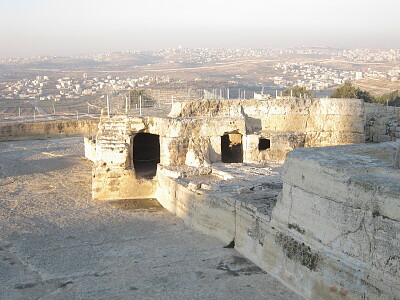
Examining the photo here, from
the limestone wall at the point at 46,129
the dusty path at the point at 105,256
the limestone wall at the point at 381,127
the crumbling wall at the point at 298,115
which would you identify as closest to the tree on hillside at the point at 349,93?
the limestone wall at the point at 381,127

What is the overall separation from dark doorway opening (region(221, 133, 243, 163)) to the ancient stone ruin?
3 centimetres

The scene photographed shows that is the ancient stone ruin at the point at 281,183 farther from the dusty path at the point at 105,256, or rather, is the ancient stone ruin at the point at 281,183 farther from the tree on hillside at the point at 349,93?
the tree on hillside at the point at 349,93

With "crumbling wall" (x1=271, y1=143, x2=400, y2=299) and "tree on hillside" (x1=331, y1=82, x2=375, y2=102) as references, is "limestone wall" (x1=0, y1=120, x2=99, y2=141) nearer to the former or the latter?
"tree on hillside" (x1=331, y1=82, x2=375, y2=102)

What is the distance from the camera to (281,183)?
10664 millimetres

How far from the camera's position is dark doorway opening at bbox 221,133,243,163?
15195 mm

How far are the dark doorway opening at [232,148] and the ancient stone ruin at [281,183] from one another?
0.03 metres

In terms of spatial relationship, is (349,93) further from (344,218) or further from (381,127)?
(344,218)

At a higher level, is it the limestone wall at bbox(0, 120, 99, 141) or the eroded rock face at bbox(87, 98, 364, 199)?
the eroded rock face at bbox(87, 98, 364, 199)

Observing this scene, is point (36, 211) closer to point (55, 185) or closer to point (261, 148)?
point (55, 185)

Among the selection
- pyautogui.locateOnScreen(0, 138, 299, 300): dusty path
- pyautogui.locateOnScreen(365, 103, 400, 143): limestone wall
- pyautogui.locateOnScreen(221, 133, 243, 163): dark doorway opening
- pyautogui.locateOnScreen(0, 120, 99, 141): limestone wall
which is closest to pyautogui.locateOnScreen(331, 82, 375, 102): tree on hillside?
pyautogui.locateOnScreen(365, 103, 400, 143): limestone wall

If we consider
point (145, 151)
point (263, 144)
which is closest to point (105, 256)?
point (263, 144)

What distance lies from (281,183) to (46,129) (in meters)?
16.9

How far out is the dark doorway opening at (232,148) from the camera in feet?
49.9

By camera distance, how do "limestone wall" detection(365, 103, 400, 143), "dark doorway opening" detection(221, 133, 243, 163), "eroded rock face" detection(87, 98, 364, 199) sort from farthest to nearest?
"dark doorway opening" detection(221, 133, 243, 163) < "limestone wall" detection(365, 103, 400, 143) < "eroded rock face" detection(87, 98, 364, 199)
